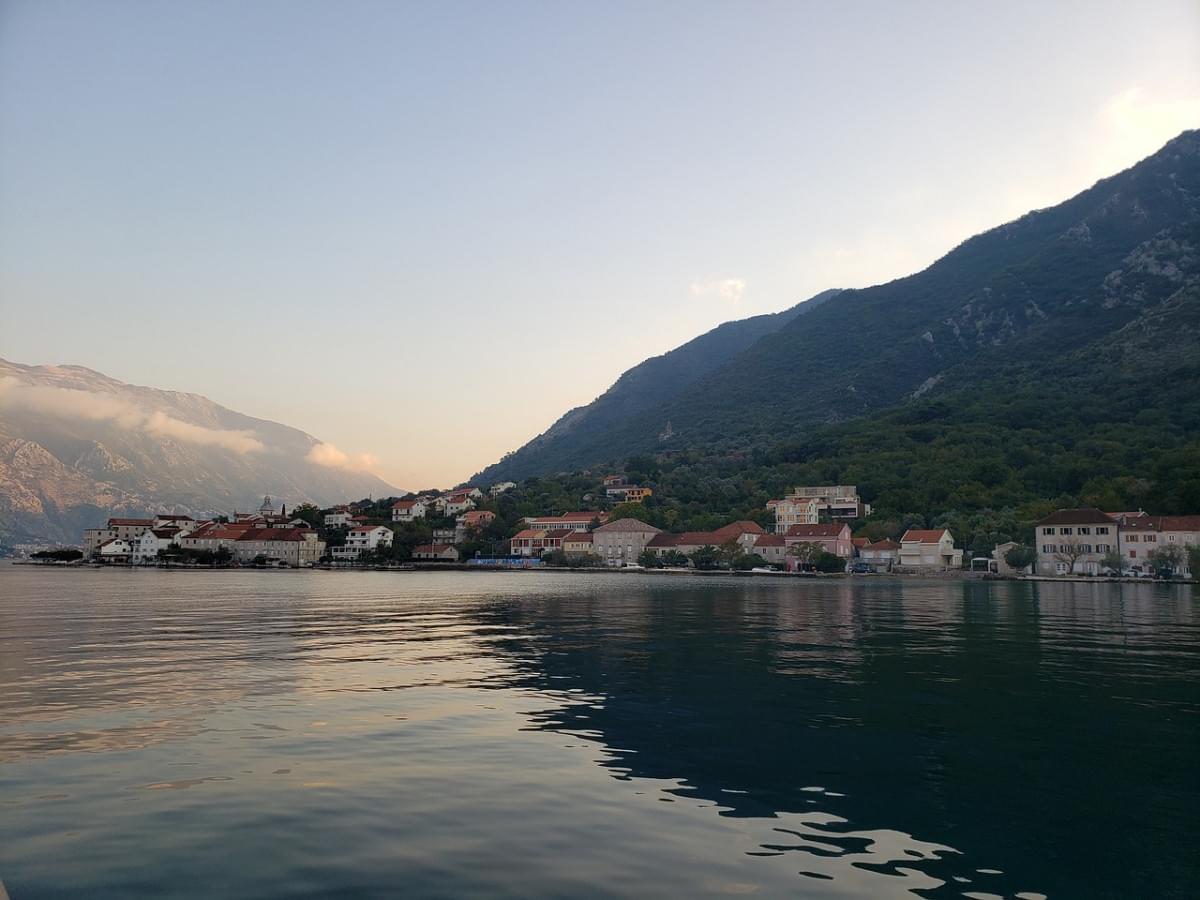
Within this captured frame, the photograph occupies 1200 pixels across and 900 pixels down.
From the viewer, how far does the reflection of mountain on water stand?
11.0m

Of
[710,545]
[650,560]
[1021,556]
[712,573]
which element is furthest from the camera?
[650,560]

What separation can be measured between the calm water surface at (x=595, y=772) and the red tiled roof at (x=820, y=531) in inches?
4603

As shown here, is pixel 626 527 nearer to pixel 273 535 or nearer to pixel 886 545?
pixel 886 545

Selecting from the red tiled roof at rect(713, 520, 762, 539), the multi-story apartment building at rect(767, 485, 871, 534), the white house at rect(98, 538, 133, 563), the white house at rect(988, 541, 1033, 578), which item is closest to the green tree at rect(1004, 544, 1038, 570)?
the white house at rect(988, 541, 1033, 578)

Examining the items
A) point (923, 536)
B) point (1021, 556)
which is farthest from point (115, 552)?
point (1021, 556)

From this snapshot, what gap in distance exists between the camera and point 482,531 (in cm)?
19475

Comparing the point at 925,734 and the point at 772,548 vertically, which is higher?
the point at 772,548

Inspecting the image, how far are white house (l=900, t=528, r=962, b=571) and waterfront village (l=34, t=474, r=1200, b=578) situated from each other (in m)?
0.20

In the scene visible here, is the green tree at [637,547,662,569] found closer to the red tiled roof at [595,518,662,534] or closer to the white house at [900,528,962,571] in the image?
the red tiled roof at [595,518,662,534]

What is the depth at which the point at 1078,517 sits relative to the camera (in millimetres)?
121938

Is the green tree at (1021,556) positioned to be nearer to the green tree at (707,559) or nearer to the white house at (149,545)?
the green tree at (707,559)

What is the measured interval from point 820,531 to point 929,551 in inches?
748

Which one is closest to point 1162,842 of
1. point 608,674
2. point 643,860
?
point 643,860

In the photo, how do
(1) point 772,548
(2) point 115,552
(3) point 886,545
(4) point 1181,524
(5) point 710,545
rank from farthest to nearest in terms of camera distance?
1. (2) point 115,552
2. (1) point 772,548
3. (5) point 710,545
4. (3) point 886,545
5. (4) point 1181,524
